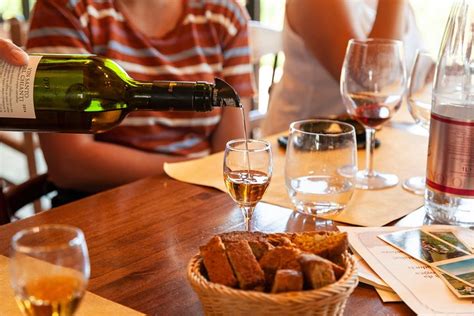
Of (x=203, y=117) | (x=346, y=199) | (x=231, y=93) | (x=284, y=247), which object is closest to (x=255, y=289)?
(x=284, y=247)

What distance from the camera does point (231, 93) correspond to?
31.9 inches

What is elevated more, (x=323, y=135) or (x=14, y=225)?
(x=323, y=135)

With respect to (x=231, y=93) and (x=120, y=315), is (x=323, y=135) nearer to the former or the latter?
(x=231, y=93)

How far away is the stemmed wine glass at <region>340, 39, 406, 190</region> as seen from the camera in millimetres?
1155

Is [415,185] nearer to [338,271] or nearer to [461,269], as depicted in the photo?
[461,269]

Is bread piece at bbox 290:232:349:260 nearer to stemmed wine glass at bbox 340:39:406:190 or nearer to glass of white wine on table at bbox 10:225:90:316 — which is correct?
glass of white wine on table at bbox 10:225:90:316

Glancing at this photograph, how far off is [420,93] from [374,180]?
7.2 inches

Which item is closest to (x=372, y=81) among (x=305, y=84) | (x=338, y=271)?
(x=338, y=271)

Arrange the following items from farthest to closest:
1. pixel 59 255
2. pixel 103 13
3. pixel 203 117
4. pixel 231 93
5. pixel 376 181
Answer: pixel 203 117 → pixel 103 13 → pixel 376 181 → pixel 231 93 → pixel 59 255

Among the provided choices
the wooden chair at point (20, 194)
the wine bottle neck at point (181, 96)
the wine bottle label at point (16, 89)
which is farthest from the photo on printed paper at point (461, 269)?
the wooden chair at point (20, 194)

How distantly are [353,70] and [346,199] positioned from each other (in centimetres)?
29

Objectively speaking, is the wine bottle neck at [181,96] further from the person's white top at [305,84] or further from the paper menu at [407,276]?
the person's white top at [305,84]

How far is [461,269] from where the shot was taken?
0.79 m

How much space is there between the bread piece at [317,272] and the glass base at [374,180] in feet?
1.71
